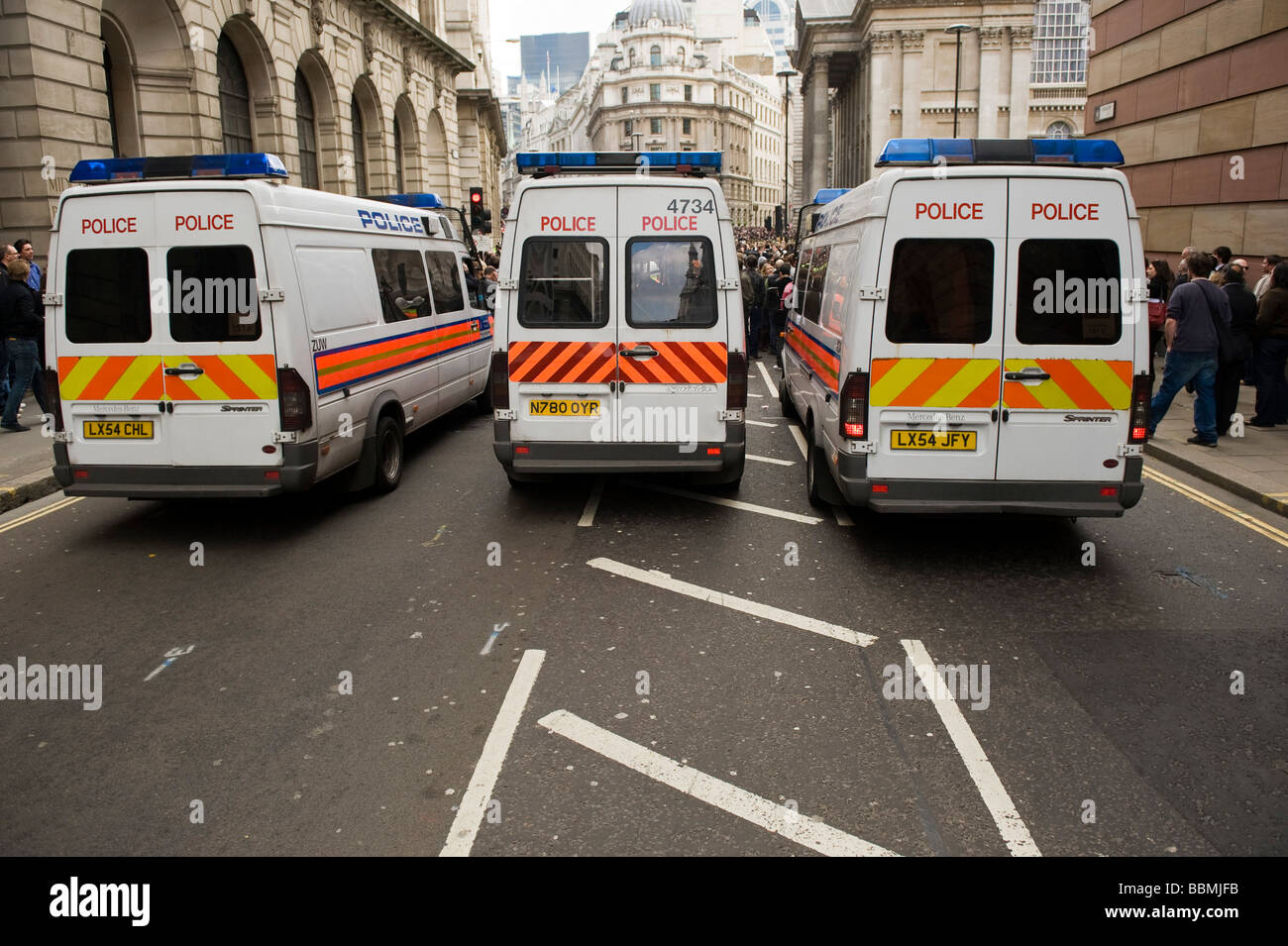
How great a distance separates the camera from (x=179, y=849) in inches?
140

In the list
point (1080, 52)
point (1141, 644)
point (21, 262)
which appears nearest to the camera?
point (1141, 644)

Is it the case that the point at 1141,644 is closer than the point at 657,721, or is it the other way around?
the point at 657,721

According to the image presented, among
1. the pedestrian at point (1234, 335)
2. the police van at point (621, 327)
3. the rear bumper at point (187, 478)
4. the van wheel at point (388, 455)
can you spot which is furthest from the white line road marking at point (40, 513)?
the pedestrian at point (1234, 335)

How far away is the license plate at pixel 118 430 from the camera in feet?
24.2

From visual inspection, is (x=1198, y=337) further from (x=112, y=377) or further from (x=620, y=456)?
(x=112, y=377)

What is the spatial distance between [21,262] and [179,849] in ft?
35.5

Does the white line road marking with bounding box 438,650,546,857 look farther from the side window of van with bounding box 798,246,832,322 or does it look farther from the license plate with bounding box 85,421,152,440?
the side window of van with bounding box 798,246,832,322

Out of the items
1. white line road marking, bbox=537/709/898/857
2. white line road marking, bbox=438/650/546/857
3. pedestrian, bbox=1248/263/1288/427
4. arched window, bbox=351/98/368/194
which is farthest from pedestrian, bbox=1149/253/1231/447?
arched window, bbox=351/98/368/194

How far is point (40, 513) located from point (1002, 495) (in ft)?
26.4

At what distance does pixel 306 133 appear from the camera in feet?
81.5

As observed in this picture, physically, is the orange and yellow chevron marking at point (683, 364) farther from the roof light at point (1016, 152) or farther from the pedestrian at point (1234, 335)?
the pedestrian at point (1234, 335)

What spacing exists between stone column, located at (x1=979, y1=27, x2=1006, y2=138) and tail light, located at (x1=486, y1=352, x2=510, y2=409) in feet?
197
